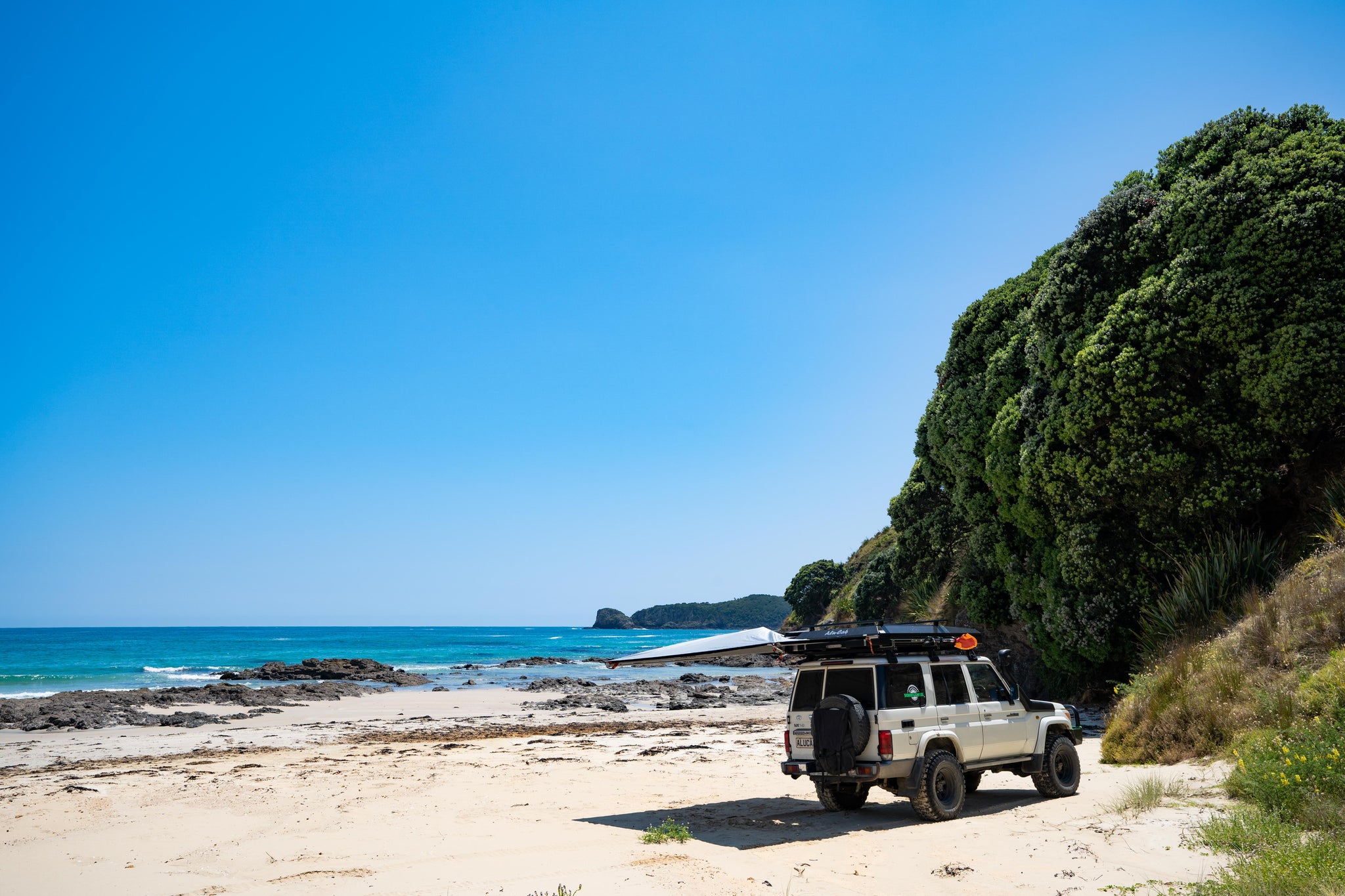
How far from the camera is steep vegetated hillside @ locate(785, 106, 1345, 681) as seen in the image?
15969 millimetres

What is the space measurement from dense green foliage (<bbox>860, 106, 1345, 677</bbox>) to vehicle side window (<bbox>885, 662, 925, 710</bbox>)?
9.30m

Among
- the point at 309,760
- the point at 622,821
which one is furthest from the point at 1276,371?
the point at 309,760

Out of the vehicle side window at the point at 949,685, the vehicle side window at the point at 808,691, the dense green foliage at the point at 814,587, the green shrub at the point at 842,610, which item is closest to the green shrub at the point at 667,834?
the vehicle side window at the point at 808,691

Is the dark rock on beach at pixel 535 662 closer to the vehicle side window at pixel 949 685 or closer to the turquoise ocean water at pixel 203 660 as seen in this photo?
the turquoise ocean water at pixel 203 660

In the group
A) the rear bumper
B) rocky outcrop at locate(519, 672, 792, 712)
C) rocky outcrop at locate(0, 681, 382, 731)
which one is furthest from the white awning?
rocky outcrop at locate(519, 672, 792, 712)

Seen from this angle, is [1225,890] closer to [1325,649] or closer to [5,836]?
[1325,649]

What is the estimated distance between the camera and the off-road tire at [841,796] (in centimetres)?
1145

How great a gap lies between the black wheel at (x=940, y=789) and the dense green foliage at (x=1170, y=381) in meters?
9.28

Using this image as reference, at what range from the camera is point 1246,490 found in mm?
16391

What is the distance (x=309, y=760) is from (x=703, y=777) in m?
8.35

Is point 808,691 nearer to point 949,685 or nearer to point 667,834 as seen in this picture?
point 949,685

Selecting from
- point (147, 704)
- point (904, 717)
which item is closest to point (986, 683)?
point (904, 717)

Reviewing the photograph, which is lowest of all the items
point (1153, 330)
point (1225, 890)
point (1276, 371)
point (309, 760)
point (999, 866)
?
point (309, 760)

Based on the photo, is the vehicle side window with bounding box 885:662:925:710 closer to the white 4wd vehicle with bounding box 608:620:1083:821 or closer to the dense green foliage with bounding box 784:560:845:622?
the white 4wd vehicle with bounding box 608:620:1083:821
